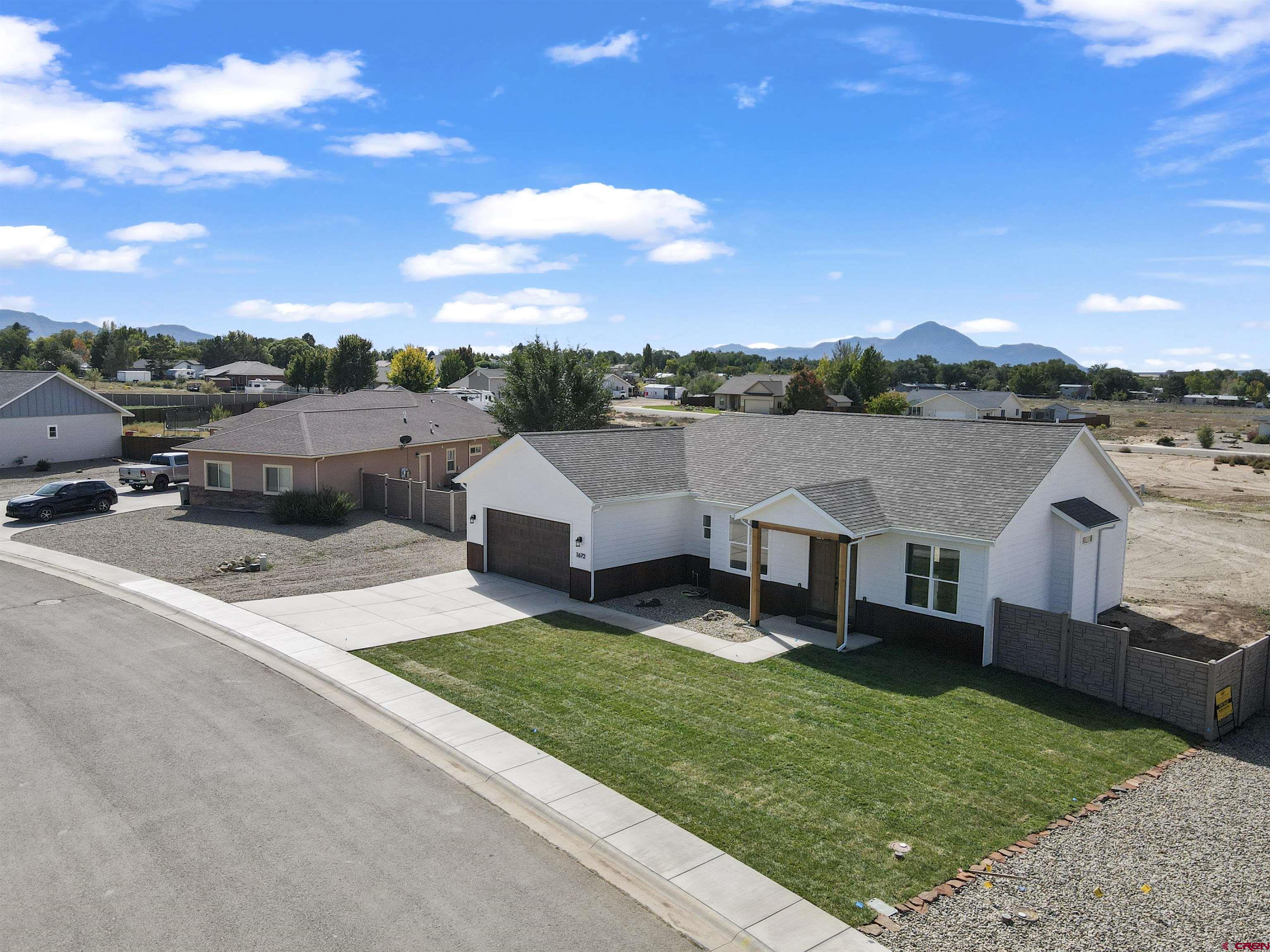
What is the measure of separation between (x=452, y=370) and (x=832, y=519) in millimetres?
113761

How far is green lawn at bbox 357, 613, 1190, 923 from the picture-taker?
10344 mm

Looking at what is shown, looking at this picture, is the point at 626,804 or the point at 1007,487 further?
the point at 1007,487

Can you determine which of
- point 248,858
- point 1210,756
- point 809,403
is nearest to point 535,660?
point 248,858

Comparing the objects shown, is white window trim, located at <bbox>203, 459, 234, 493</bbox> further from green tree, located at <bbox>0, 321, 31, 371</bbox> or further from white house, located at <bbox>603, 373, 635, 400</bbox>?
white house, located at <bbox>603, 373, 635, 400</bbox>

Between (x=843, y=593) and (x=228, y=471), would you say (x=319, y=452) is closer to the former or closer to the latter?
(x=228, y=471)

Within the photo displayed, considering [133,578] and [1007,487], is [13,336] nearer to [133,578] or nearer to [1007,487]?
[133,578]

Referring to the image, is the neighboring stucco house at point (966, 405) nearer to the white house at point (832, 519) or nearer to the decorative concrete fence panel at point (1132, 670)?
the white house at point (832, 519)

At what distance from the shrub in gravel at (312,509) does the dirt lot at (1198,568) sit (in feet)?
87.2

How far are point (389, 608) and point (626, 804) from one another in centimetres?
1165

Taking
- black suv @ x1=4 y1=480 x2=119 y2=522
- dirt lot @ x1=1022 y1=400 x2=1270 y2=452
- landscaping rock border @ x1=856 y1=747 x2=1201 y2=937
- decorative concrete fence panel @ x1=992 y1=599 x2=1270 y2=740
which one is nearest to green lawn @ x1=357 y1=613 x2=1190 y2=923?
landscaping rock border @ x1=856 y1=747 x2=1201 y2=937

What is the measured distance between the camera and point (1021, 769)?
12.5m

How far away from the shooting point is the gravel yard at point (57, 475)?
1526 inches

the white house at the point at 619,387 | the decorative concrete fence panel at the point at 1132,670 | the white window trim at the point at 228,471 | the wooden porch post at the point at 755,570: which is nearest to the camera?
the decorative concrete fence panel at the point at 1132,670

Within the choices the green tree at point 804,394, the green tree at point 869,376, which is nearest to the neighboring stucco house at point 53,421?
the green tree at point 804,394
